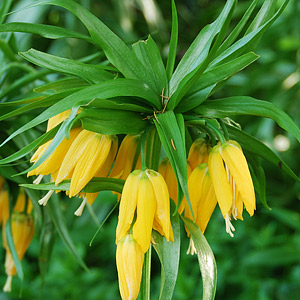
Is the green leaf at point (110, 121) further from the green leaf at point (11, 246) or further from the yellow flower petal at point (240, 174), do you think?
the green leaf at point (11, 246)

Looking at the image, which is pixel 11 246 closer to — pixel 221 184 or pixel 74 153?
pixel 74 153

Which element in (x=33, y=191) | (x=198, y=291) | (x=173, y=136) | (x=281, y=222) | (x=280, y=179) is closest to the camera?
(x=173, y=136)

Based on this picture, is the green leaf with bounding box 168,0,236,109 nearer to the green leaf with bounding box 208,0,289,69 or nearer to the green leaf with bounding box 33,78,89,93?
the green leaf with bounding box 208,0,289,69

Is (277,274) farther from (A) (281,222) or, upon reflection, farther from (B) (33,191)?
(B) (33,191)

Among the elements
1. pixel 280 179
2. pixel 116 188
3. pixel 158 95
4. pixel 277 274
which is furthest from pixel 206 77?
pixel 280 179

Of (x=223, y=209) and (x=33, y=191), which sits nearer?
(x=223, y=209)

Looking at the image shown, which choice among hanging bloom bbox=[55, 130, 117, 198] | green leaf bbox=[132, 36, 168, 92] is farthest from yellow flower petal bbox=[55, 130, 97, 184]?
green leaf bbox=[132, 36, 168, 92]

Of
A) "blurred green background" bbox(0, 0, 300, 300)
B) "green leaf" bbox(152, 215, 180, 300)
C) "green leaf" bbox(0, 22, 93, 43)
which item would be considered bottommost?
"blurred green background" bbox(0, 0, 300, 300)
